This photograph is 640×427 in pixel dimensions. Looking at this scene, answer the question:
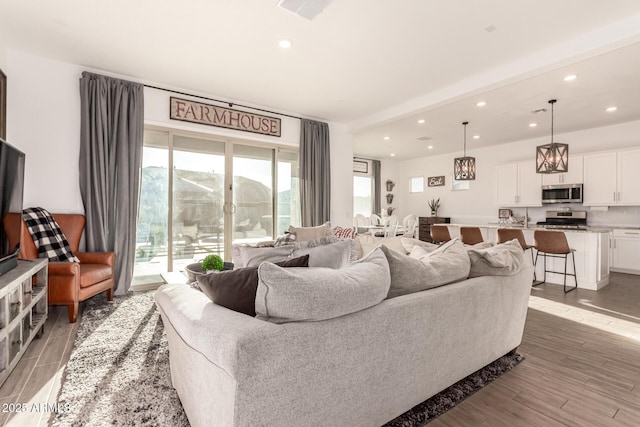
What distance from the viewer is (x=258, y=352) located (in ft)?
3.20

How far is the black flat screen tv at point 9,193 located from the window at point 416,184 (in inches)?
346

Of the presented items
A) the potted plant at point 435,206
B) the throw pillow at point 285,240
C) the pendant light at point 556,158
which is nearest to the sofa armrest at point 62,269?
the throw pillow at point 285,240

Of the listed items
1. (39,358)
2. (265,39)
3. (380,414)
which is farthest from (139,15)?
(380,414)

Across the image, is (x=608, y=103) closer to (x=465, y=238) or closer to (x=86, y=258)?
(x=465, y=238)

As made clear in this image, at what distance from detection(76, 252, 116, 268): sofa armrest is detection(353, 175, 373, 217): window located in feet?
22.4

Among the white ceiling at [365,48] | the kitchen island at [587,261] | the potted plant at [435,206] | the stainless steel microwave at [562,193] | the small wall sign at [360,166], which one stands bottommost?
the kitchen island at [587,261]

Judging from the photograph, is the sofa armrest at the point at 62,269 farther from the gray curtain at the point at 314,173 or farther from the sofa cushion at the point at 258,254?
the gray curtain at the point at 314,173

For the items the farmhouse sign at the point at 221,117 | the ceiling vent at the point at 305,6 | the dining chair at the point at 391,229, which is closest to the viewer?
the ceiling vent at the point at 305,6

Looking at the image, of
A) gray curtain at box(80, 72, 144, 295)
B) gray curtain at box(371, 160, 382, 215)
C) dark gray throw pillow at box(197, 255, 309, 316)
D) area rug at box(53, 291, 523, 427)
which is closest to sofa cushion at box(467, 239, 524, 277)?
area rug at box(53, 291, 523, 427)

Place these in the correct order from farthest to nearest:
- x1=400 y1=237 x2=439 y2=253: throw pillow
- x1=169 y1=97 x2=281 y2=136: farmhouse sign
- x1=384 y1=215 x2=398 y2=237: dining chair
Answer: x1=384 y1=215 x2=398 y2=237: dining chair, x1=169 y1=97 x2=281 y2=136: farmhouse sign, x1=400 y1=237 x2=439 y2=253: throw pillow

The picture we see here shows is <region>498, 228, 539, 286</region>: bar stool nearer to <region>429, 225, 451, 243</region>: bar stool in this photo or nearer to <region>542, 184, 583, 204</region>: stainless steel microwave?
<region>429, 225, 451, 243</region>: bar stool

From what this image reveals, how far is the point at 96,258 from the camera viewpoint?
3.50 m

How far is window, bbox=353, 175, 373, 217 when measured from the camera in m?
9.47

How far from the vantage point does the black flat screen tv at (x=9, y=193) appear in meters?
2.22
